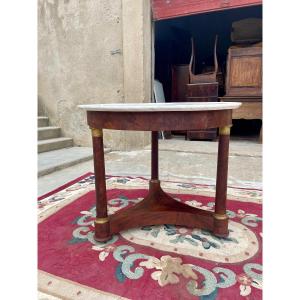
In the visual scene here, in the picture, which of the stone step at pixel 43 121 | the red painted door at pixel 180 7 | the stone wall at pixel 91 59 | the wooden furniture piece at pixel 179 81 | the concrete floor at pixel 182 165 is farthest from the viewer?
the wooden furniture piece at pixel 179 81

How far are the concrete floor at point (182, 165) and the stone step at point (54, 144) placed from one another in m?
0.75

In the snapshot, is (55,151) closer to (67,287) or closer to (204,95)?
(204,95)

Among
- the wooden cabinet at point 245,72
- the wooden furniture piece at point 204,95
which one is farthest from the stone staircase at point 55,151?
the wooden cabinet at point 245,72

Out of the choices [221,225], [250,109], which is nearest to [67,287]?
[221,225]

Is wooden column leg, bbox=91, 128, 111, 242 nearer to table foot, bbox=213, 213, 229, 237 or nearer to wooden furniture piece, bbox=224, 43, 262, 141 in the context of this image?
table foot, bbox=213, 213, 229, 237

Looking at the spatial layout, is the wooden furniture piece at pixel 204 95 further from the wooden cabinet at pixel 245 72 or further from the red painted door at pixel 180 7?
the red painted door at pixel 180 7

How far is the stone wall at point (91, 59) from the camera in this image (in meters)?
3.52

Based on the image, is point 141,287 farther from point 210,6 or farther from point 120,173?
point 210,6

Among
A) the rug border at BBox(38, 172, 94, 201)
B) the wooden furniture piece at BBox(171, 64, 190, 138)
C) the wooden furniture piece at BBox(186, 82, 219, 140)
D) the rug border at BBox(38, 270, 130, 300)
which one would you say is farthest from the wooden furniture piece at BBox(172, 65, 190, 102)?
the rug border at BBox(38, 270, 130, 300)

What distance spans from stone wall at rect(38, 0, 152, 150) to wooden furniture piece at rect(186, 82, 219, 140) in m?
0.83

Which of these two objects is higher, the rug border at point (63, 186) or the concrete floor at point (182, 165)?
the concrete floor at point (182, 165)

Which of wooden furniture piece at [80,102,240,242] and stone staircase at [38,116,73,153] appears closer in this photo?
wooden furniture piece at [80,102,240,242]

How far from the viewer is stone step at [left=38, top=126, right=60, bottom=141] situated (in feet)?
12.2

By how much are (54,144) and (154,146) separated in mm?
2404
